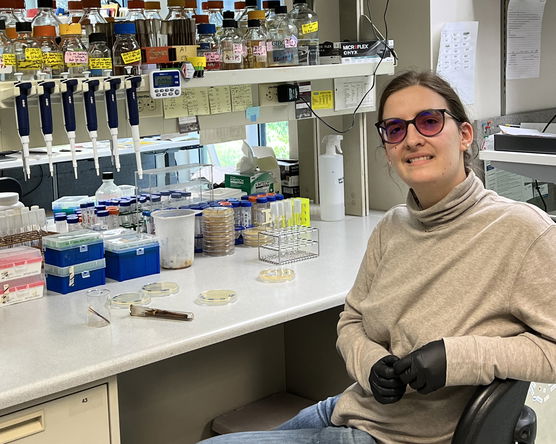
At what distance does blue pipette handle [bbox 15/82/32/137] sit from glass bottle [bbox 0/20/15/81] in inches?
2.9

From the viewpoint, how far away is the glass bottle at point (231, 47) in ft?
7.80

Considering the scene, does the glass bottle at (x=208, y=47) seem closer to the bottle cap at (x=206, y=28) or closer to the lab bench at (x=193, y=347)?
the bottle cap at (x=206, y=28)

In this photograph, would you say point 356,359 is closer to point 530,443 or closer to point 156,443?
point 530,443

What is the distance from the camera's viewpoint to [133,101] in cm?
216

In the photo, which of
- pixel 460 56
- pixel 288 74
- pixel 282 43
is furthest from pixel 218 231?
pixel 460 56

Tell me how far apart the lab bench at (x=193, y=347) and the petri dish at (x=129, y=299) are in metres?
0.02

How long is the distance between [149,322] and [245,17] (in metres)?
1.15

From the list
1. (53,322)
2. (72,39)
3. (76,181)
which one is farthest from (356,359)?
(76,181)

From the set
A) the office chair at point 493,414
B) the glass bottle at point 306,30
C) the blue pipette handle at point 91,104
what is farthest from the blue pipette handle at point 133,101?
the office chair at point 493,414

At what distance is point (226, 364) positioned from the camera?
2760 millimetres

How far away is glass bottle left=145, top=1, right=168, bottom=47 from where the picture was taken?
2252mm

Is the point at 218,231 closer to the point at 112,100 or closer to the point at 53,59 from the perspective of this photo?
the point at 112,100

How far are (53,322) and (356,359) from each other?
759mm

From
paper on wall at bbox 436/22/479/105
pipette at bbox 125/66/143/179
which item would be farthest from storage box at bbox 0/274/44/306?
paper on wall at bbox 436/22/479/105
